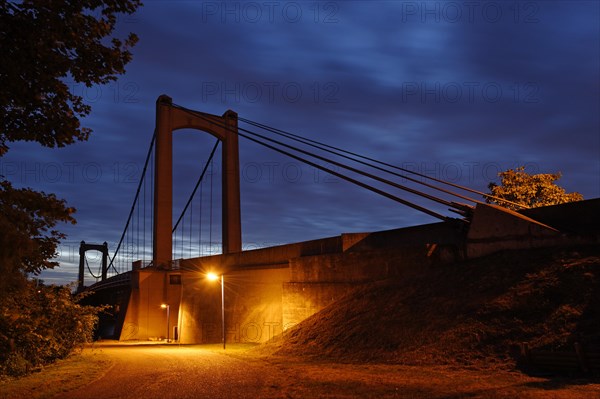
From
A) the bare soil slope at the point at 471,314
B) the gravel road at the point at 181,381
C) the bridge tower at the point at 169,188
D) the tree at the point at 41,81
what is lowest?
the gravel road at the point at 181,381

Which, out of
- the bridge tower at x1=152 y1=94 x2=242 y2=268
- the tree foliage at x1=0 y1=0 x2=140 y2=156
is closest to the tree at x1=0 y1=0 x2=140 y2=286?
the tree foliage at x1=0 y1=0 x2=140 y2=156

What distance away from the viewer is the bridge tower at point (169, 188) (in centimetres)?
4881

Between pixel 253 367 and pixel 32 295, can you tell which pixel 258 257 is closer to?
pixel 253 367

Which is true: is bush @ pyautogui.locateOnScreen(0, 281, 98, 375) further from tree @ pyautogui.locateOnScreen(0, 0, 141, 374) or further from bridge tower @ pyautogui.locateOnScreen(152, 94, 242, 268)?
bridge tower @ pyautogui.locateOnScreen(152, 94, 242, 268)

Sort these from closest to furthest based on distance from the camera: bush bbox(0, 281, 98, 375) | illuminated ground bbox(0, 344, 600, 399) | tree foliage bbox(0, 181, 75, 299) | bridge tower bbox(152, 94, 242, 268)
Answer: tree foliage bbox(0, 181, 75, 299) → illuminated ground bbox(0, 344, 600, 399) → bush bbox(0, 281, 98, 375) → bridge tower bbox(152, 94, 242, 268)

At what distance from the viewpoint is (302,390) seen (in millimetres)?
12141

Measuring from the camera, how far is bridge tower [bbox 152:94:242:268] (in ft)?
160

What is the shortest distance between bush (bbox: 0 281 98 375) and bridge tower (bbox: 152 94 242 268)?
2866 cm

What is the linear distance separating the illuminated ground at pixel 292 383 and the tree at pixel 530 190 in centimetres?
1749

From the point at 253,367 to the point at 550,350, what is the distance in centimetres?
893

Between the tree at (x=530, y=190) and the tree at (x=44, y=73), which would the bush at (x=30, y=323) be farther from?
the tree at (x=530, y=190)

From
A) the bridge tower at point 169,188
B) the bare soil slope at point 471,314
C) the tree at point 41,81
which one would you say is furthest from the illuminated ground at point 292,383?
the bridge tower at point 169,188

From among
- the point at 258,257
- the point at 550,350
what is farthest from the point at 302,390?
the point at 258,257

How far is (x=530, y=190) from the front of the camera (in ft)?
95.8
